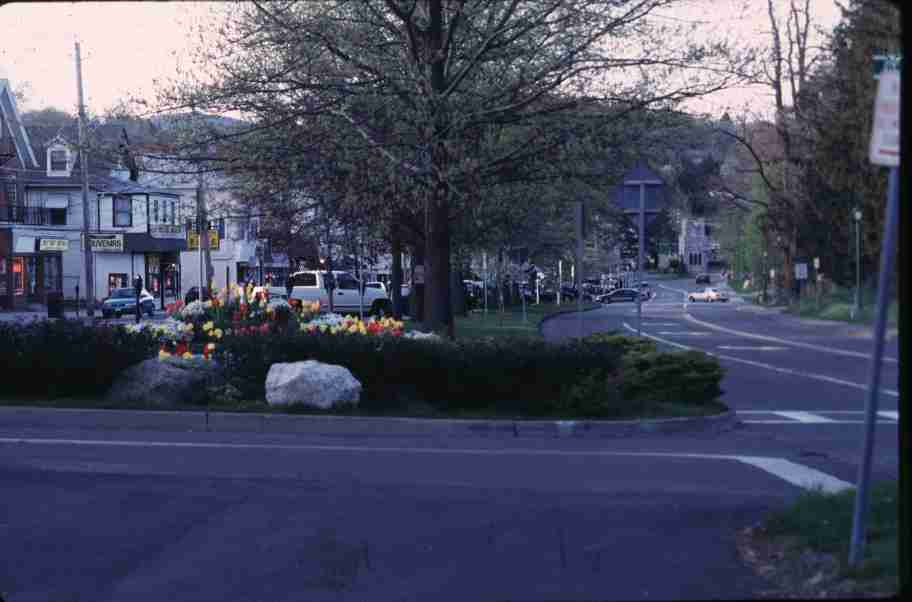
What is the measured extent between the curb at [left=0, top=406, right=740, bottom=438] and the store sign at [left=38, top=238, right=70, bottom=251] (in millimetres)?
39879

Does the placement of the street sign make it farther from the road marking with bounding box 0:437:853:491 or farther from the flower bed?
the flower bed

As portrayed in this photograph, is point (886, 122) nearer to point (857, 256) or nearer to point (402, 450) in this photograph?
point (857, 256)

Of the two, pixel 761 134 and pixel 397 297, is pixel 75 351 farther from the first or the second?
pixel 397 297

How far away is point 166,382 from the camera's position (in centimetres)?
1537

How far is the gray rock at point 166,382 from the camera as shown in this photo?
15328 millimetres

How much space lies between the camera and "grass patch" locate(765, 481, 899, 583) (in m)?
3.04

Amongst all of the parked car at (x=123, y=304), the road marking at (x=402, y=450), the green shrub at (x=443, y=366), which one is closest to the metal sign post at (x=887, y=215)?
the road marking at (x=402, y=450)

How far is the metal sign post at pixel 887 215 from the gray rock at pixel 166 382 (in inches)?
513

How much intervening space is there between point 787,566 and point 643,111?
13.5m

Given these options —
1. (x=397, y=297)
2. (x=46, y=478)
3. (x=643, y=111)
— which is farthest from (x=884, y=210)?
(x=397, y=297)

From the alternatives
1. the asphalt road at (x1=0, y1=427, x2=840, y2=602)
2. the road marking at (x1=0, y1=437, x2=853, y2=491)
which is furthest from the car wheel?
the asphalt road at (x1=0, y1=427, x2=840, y2=602)

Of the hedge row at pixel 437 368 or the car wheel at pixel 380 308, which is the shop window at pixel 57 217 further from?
the hedge row at pixel 437 368

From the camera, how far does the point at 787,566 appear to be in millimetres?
4215

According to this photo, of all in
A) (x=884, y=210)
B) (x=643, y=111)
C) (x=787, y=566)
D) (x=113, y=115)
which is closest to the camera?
(x=884, y=210)
